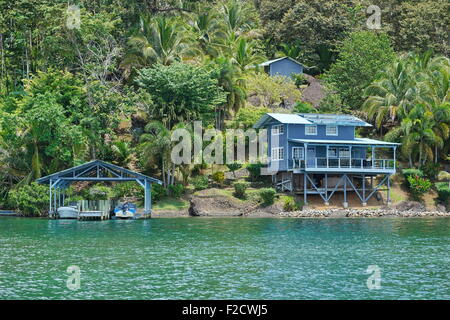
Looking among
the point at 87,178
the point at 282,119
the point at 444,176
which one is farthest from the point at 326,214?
the point at 87,178

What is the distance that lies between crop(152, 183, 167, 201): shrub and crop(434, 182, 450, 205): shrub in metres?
23.1

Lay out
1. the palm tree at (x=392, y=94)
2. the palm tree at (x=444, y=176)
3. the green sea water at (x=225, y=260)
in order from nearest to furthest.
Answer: the green sea water at (x=225, y=260)
the palm tree at (x=444, y=176)
the palm tree at (x=392, y=94)

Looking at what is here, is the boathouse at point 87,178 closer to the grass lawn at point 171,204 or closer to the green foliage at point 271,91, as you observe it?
the grass lawn at point 171,204

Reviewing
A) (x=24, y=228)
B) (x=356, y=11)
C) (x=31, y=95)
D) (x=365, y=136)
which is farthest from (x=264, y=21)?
(x=24, y=228)

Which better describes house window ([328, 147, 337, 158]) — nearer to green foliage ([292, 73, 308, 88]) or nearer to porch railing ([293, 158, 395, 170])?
porch railing ([293, 158, 395, 170])

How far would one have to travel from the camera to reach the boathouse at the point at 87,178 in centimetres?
5069

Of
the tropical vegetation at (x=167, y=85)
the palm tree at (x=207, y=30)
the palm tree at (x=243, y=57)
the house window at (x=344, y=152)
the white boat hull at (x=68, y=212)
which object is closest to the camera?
the white boat hull at (x=68, y=212)

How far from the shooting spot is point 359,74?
226 ft

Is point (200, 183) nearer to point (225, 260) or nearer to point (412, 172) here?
point (412, 172)

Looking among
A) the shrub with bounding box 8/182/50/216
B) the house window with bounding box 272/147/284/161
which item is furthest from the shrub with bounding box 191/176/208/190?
the shrub with bounding box 8/182/50/216

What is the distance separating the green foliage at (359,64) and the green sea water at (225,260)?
25.6 m

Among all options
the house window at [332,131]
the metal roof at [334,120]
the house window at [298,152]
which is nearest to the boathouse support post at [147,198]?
the house window at [298,152]

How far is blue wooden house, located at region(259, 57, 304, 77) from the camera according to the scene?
7675cm
